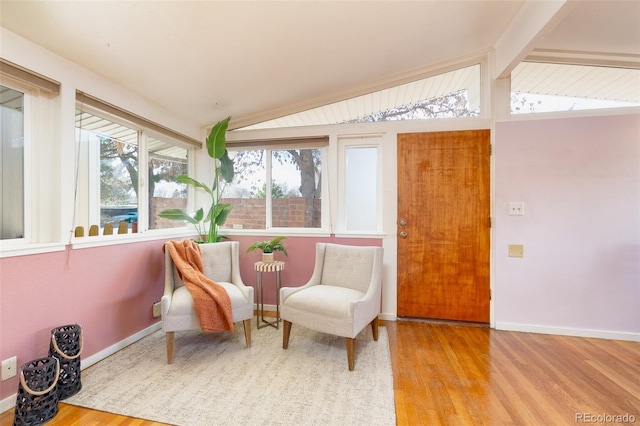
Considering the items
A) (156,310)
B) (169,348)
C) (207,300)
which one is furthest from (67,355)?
(156,310)

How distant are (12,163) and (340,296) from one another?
7.51 ft

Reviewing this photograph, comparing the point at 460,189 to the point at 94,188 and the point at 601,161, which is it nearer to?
the point at 601,161

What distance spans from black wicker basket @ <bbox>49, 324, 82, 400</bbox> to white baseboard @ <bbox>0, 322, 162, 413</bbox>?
8.7 inches

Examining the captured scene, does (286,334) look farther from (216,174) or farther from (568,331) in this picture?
(568,331)

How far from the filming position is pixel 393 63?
2709 mm

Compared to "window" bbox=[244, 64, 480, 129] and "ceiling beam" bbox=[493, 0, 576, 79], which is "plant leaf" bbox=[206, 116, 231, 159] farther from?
"ceiling beam" bbox=[493, 0, 576, 79]

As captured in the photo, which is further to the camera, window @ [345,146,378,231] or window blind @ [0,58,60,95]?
window @ [345,146,378,231]

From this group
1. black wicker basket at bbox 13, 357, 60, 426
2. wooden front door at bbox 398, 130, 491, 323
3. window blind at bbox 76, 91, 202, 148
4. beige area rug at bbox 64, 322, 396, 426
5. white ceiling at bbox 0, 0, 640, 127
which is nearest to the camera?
black wicker basket at bbox 13, 357, 60, 426

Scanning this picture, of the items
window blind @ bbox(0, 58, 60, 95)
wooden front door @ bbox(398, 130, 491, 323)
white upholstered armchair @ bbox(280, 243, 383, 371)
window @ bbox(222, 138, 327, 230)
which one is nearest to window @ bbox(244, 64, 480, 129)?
wooden front door @ bbox(398, 130, 491, 323)

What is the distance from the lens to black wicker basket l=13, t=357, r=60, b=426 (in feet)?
4.66

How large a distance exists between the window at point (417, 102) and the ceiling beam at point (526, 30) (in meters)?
0.30

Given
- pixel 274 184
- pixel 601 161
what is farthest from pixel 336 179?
Answer: pixel 601 161

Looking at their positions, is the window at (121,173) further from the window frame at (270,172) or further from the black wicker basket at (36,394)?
the black wicker basket at (36,394)

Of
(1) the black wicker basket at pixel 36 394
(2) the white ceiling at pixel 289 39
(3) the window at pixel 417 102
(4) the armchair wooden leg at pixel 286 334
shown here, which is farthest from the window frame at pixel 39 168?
(3) the window at pixel 417 102
